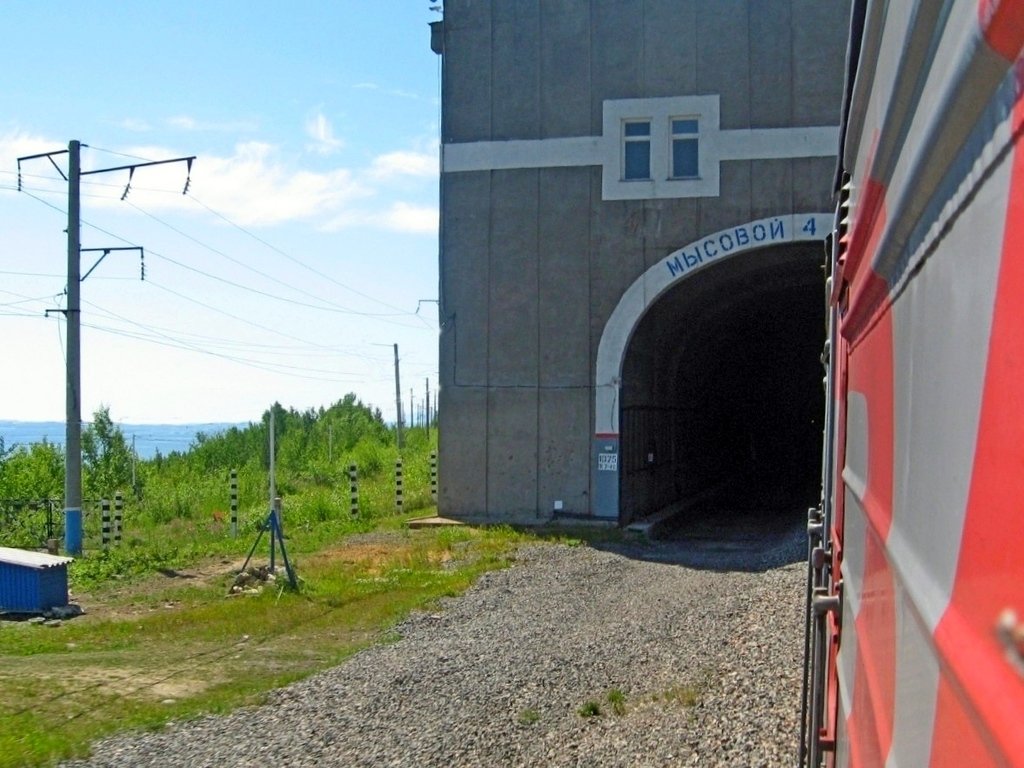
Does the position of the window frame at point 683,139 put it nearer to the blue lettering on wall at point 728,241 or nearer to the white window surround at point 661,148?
the white window surround at point 661,148

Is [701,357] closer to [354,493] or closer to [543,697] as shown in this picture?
[354,493]

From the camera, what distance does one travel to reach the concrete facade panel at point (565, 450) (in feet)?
68.3

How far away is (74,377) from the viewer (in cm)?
2011

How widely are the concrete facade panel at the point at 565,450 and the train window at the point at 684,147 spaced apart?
4.32 meters

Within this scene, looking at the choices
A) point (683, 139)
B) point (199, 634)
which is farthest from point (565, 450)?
point (199, 634)

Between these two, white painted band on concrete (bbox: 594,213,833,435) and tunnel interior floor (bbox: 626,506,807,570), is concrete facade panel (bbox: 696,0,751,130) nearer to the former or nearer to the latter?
white painted band on concrete (bbox: 594,213,833,435)

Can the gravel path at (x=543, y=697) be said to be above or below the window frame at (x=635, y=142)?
below

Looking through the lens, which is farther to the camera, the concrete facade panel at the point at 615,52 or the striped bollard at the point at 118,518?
the striped bollard at the point at 118,518

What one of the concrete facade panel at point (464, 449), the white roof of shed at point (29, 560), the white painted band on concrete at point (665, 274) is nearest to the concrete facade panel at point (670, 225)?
the white painted band on concrete at point (665, 274)

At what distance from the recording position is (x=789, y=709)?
769 centimetres

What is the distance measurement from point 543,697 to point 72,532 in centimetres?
1355

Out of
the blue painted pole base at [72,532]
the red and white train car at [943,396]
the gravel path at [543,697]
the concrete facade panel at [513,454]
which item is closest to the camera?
the red and white train car at [943,396]

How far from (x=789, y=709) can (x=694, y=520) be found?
17.6 m

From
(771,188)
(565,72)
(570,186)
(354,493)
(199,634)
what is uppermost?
(565,72)
